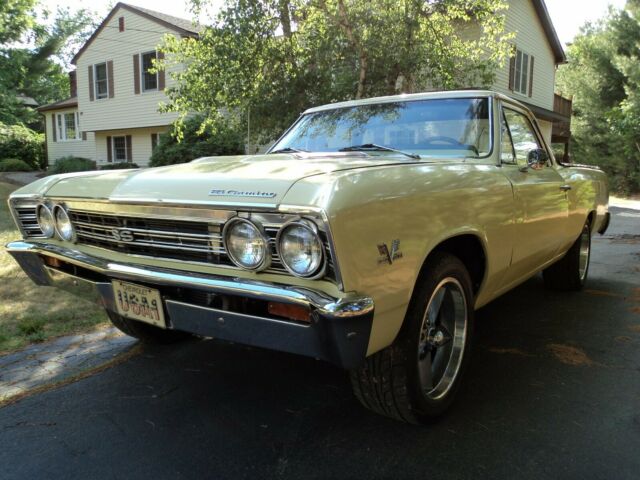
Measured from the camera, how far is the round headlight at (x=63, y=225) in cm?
293

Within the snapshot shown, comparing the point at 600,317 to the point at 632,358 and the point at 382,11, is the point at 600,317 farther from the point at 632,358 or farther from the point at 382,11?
the point at 382,11

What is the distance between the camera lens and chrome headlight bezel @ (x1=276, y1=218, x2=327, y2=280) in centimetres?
196

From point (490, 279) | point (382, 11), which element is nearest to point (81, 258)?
point (490, 279)

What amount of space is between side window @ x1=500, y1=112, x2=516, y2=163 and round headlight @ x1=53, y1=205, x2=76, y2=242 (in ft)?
8.45

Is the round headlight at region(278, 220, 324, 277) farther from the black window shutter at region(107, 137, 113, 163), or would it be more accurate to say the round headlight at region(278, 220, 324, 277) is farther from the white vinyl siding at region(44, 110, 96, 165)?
the white vinyl siding at region(44, 110, 96, 165)

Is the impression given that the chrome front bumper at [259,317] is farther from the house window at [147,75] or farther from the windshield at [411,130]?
the house window at [147,75]

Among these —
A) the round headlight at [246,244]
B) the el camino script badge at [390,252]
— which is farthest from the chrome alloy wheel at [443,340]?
the round headlight at [246,244]

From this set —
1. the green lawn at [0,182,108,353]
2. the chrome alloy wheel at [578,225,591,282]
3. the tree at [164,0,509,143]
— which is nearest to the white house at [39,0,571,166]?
the tree at [164,0,509,143]

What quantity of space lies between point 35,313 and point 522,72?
64.5 ft

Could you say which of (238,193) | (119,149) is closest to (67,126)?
(119,149)

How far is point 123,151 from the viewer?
80.2ft

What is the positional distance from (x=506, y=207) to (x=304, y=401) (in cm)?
160

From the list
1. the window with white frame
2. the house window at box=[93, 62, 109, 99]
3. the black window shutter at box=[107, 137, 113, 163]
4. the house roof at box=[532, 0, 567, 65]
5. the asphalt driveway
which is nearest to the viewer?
the asphalt driveway

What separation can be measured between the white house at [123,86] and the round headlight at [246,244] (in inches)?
748
